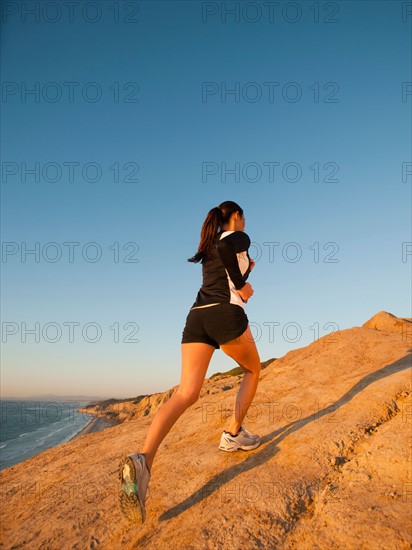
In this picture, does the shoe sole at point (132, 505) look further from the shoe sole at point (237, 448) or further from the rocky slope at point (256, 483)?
the shoe sole at point (237, 448)

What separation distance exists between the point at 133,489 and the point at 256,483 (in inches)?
51.1

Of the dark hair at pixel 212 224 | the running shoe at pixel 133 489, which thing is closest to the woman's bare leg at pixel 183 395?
the running shoe at pixel 133 489

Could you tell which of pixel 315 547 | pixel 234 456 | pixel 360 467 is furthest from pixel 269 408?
pixel 315 547

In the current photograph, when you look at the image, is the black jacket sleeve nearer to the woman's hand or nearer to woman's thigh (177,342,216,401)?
the woman's hand

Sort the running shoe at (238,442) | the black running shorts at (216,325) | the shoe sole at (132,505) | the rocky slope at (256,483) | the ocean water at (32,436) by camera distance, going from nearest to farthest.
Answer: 1. the rocky slope at (256,483)
2. the shoe sole at (132,505)
3. the black running shorts at (216,325)
4. the running shoe at (238,442)
5. the ocean water at (32,436)

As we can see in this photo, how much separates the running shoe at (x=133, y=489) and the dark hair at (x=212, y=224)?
2085mm

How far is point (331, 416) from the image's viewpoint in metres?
5.39

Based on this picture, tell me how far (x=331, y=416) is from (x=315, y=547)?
2.87 m

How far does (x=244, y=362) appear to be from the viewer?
4168mm

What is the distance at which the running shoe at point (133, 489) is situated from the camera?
3033 mm

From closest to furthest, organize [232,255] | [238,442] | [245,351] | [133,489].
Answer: [133,489] → [232,255] → [245,351] → [238,442]

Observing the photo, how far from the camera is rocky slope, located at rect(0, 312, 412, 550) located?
2936 millimetres

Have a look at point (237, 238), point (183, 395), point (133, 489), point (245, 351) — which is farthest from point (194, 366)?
point (237, 238)

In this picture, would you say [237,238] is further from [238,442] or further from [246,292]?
[238,442]
